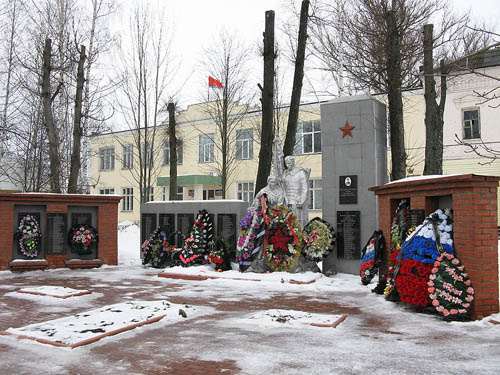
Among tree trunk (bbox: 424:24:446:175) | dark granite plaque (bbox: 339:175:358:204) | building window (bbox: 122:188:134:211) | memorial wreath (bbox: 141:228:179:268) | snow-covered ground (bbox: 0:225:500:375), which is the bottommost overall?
snow-covered ground (bbox: 0:225:500:375)

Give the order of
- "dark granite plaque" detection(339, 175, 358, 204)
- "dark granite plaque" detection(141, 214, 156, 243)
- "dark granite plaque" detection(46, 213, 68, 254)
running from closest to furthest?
"dark granite plaque" detection(339, 175, 358, 204), "dark granite plaque" detection(46, 213, 68, 254), "dark granite plaque" detection(141, 214, 156, 243)

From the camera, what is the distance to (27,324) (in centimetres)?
647

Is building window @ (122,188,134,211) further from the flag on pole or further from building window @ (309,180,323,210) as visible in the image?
building window @ (309,180,323,210)

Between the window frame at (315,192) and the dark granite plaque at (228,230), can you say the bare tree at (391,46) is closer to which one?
the dark granite plaque at (228,230)

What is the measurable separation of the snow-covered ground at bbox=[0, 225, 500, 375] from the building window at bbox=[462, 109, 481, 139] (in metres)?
18.2

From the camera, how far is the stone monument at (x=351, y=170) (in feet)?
37.1

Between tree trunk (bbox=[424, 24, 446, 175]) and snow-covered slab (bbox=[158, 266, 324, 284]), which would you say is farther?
tree trunk (bbox=[424, 24, 446, 175])

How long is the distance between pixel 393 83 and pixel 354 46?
6.85 feet

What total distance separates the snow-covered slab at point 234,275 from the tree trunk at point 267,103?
426cm

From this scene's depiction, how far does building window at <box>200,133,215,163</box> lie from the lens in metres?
33.6

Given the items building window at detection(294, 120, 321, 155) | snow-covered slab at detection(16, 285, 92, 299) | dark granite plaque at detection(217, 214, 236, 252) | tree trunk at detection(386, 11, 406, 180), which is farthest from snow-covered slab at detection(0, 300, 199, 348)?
building window at detection(294, 120, 321, 155)

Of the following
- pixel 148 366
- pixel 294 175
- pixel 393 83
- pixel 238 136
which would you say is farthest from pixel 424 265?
pixel 238 136

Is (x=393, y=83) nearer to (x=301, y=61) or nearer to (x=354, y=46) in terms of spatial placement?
(x=354, y=46)

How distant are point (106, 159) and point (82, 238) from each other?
2814cm
